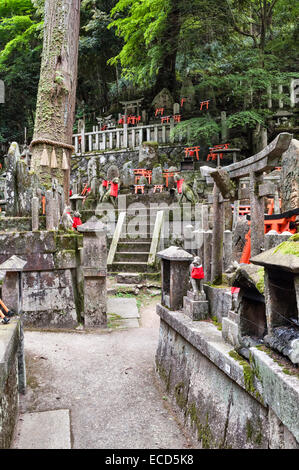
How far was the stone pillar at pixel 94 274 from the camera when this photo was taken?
636 centimetres

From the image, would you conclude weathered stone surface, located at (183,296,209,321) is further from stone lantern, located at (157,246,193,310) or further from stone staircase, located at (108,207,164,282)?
stone staircase, located at (108,207,164,282)

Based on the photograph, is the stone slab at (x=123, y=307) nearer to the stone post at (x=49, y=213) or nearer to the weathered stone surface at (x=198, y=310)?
the stone post at (x=49, y=213)

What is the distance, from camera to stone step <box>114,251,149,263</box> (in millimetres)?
10797

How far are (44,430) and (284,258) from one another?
2888 millimetres

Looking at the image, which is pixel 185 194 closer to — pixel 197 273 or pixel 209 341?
pixel 197 273

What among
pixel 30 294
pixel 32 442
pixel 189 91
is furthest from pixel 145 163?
pixel 32 442

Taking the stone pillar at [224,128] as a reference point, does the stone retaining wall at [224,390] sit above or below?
below

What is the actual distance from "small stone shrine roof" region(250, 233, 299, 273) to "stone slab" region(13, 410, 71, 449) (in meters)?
2.50

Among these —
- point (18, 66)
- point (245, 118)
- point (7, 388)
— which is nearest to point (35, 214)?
point (7, 388)

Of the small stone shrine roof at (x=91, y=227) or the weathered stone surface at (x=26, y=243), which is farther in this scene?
the small stone shrine roof at (x=91, y=227)

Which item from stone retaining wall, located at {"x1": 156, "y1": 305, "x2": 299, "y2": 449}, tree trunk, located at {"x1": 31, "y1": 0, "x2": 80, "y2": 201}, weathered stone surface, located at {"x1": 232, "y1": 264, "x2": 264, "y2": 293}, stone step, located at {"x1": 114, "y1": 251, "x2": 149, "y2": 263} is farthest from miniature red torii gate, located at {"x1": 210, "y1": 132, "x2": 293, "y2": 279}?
stone step, located at {"x1": 114, "y1": 251, "x2": 149, "y2": 263}

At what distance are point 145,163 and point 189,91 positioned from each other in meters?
5.49

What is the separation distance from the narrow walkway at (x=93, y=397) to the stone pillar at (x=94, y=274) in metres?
0.40

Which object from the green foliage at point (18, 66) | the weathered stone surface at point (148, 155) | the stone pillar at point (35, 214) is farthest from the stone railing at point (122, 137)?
the stone pillar at point (35, 214)
